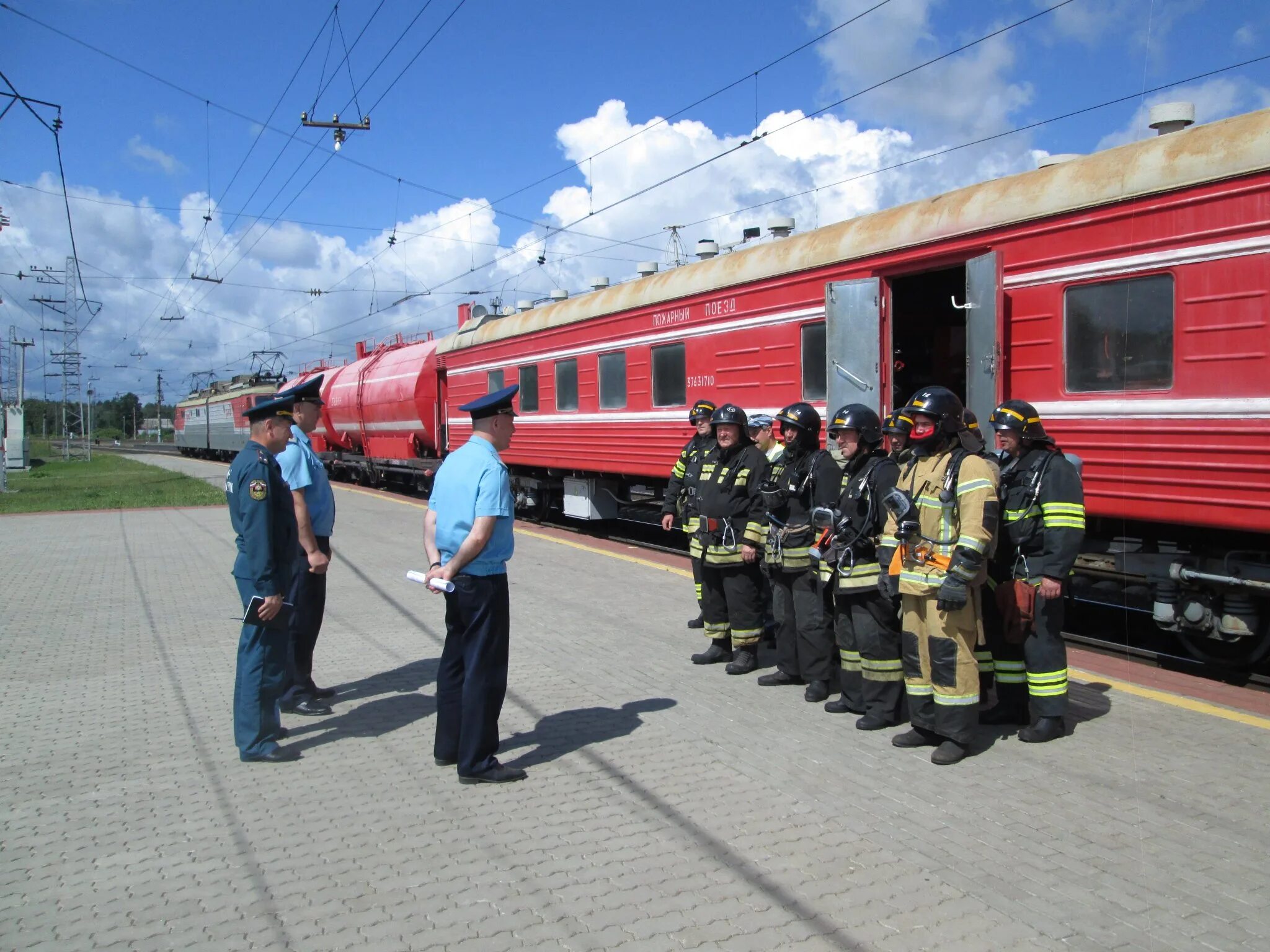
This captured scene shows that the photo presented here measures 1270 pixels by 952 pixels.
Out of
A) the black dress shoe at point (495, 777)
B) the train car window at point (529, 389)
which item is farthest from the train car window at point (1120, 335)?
the train car window at point (529, 389)

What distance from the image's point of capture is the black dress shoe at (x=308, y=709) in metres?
6.18

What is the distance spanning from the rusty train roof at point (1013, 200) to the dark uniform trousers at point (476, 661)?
5.20 metres

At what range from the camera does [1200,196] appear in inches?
248

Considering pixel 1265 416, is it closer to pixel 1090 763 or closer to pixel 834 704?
pixel 1090 763

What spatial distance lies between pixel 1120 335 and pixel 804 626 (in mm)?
3118

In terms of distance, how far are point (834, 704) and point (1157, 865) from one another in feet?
7.51

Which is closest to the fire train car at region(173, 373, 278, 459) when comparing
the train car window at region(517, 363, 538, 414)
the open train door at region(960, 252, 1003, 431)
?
the train car window at region(517, 363, 538, 414)

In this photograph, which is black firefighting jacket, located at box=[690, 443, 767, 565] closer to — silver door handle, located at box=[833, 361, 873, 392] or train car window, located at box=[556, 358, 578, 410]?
silver door handle, located at box=[833, 361, 873, 392]

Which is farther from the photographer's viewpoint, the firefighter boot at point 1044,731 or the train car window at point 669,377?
the train car window at point 669,377

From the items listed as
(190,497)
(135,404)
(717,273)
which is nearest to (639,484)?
(717,273)

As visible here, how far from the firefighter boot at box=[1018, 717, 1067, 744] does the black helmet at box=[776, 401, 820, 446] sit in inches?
87.4

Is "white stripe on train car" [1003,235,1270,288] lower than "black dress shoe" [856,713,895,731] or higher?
higher

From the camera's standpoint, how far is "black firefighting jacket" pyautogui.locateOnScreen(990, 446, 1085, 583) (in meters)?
5.12

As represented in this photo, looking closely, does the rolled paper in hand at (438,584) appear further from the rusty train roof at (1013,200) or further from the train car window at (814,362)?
the train car window at (814,362)
